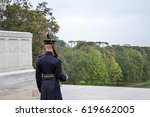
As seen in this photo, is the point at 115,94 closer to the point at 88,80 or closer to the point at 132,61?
the point at 88,80

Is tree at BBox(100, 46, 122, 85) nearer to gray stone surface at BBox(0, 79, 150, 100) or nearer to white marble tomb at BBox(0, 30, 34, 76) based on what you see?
white marble tomb at BBox(0, 30, 34, 76)

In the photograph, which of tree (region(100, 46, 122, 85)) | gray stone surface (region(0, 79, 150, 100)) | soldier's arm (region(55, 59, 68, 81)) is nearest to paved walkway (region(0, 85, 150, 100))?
gray stone surface (region(0, 79, 150, 100))

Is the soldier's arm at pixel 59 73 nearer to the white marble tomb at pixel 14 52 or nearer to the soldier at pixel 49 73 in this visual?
the soldier at pixel 49 73

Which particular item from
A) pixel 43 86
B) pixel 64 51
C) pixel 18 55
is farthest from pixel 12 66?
pixel 64 51

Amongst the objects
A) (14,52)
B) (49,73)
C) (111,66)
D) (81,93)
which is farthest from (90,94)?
(111,66)

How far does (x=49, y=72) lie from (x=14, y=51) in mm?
7751

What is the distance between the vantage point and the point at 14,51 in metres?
14.1

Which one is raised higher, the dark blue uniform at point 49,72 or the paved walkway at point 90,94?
the dark blue uniform at point 49,72

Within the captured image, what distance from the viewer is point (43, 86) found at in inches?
262

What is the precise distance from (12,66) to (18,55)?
0.58 metres

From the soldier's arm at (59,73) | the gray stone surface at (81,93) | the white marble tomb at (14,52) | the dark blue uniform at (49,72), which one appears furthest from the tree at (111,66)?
the soldier's arm at (59,73)

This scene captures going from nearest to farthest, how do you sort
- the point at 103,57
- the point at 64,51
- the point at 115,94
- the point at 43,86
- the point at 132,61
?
the point at 43,86, the point at 115,94, the point at 64,51, the point at 103,57, the point at 132,61

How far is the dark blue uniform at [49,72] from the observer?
6511mm

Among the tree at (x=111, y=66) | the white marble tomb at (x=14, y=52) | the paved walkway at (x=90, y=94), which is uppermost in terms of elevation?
the white marble tomb at (x=14, y=52)
